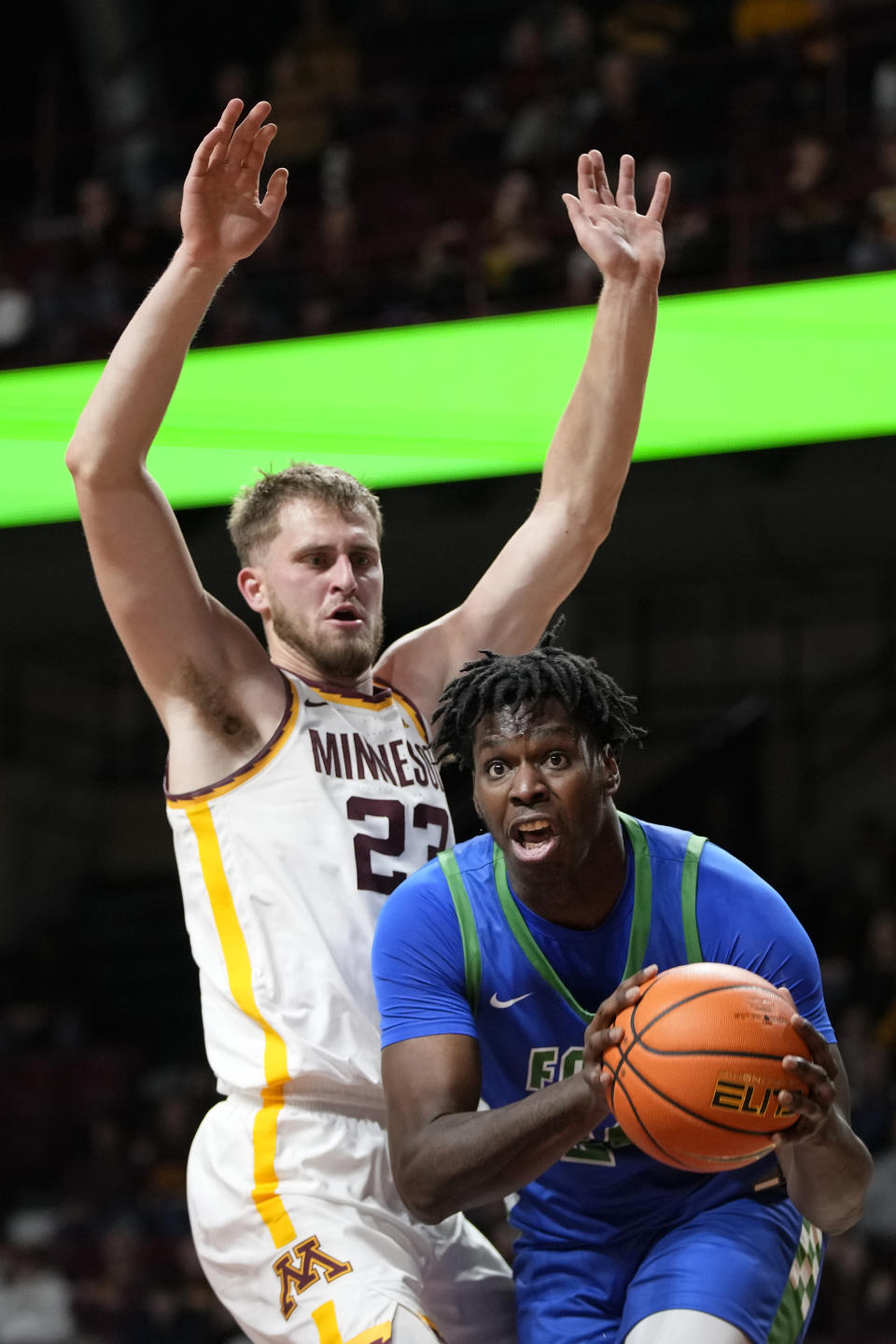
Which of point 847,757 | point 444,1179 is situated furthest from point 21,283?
point 444,1179

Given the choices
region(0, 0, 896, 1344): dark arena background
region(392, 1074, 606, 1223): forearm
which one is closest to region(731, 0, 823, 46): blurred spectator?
region(0, 0, 896, 1344): dark arena background

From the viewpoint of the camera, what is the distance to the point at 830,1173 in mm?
2771

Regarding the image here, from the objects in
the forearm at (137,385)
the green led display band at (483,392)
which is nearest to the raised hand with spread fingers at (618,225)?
the forearm at (137,385)

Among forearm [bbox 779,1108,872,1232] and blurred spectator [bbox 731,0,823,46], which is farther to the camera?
blurred spectator [bbox 731,0,823,46]

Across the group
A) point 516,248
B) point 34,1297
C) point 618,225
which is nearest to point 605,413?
point 618,225

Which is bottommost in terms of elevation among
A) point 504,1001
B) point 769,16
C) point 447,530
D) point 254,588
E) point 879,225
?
point 504,1001

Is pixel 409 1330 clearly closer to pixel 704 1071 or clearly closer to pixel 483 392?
pixel 704 1071

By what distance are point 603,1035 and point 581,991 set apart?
46 cm

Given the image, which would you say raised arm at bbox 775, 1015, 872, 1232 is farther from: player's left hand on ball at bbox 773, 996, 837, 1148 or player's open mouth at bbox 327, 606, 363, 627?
player's open mouth at bbox 327, 606, 363, 627

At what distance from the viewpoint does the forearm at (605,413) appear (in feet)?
12.7

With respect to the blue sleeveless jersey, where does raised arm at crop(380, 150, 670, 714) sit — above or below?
above

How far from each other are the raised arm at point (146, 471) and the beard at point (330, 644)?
0.14m

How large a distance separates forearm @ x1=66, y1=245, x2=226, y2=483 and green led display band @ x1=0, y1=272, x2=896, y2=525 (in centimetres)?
424

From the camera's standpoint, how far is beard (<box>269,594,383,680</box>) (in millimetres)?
3592
